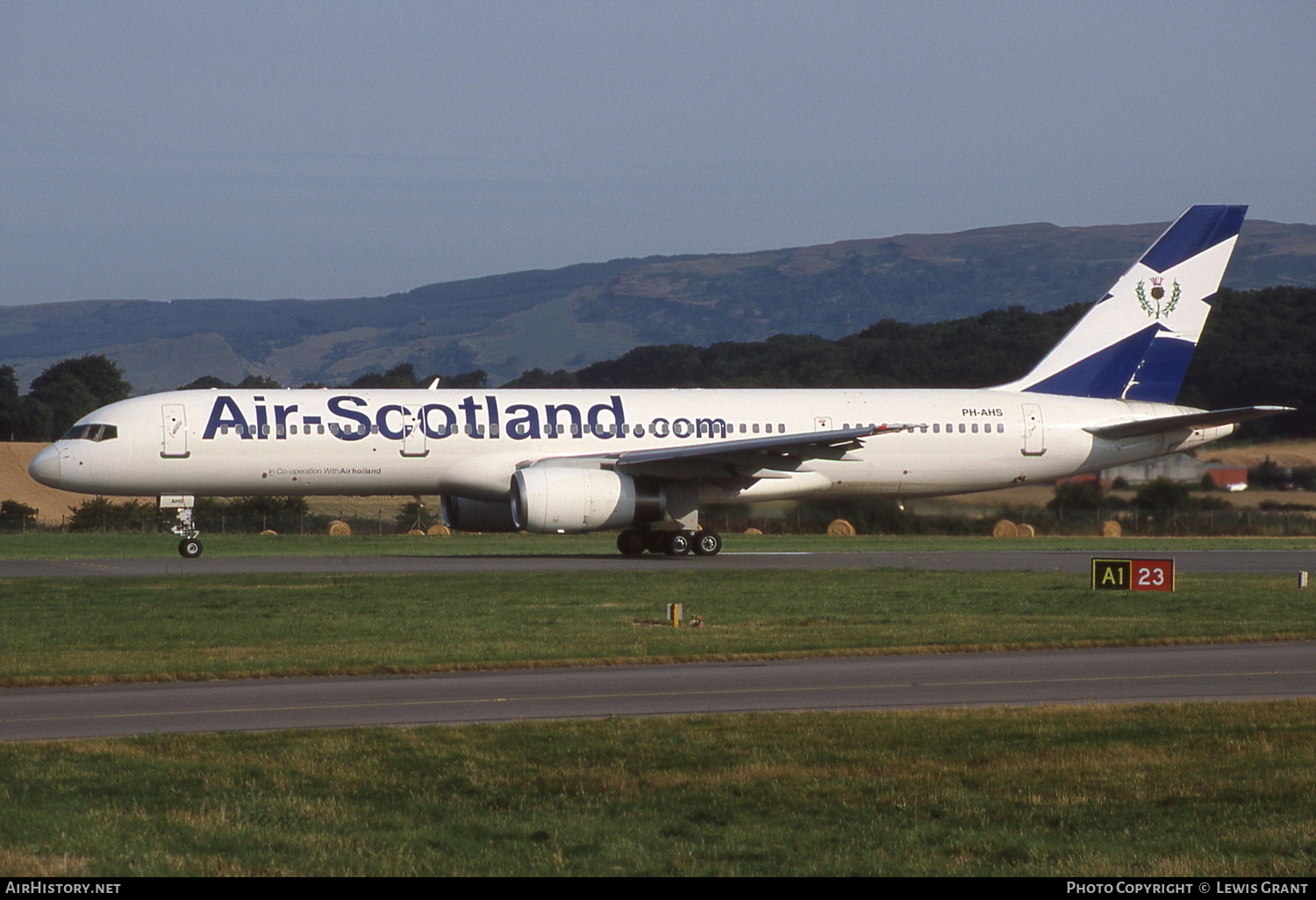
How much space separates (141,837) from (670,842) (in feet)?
10.5

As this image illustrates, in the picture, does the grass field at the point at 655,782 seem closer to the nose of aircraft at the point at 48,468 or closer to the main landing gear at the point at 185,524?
the main landing gear at the point at 185,524

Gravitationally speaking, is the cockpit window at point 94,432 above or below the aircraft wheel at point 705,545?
above

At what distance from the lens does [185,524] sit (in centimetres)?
3762

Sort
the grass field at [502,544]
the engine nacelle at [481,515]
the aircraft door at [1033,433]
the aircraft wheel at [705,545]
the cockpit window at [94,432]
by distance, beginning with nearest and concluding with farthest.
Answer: the cockpit window at [94,432], the aircraft wheel at [705,545], the engine nacelle at [481,515], the aircraft door at [1033,433], the grass field at [502,544]

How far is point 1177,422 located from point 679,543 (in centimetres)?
1349

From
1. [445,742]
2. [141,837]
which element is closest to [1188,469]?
[445,742]

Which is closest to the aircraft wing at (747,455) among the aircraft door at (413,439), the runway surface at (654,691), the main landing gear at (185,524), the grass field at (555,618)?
the aircraft door at (413,439)

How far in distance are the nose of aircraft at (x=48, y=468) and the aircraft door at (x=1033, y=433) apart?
24.1 m

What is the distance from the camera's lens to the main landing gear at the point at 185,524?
36.4 m

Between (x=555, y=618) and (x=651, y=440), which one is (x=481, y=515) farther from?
(x=555, y=618)

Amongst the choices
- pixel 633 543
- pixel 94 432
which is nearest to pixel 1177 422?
pixel 633 543

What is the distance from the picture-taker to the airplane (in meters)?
35.7

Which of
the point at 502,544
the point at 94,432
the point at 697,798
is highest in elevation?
the point at 94,432

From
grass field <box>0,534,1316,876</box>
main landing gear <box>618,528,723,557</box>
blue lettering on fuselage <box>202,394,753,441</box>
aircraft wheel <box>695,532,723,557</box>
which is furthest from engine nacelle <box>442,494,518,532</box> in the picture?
grass field <box>0,534,1316,876</box>
